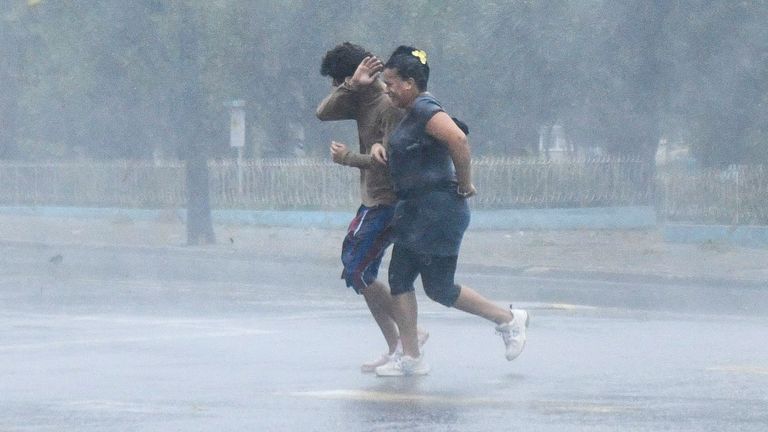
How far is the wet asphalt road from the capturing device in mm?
6309

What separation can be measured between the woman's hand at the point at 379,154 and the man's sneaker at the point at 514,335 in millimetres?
1099

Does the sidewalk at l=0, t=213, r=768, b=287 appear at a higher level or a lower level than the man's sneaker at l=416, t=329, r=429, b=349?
lower

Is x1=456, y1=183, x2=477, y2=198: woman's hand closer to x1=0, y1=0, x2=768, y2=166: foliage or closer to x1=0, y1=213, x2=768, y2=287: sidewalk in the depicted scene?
x1=0, y1=213, x2=768, y2=287: sidewalk

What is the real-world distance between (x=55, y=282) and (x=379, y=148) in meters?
8.87

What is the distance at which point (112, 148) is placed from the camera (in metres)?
34.9

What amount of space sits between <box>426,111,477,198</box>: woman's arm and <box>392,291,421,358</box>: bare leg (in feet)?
2.40

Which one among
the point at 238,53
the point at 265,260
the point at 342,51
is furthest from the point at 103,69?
the point at 342,51

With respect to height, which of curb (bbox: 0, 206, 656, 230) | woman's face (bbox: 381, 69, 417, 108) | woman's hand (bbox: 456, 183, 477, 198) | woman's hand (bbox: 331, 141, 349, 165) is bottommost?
curb (bbox: 0, 206, 656, 230)

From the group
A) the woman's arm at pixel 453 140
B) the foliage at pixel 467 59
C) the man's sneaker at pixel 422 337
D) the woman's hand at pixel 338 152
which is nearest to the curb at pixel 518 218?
the foliage at pixel 467 59

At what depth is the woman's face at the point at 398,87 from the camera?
24.6ft

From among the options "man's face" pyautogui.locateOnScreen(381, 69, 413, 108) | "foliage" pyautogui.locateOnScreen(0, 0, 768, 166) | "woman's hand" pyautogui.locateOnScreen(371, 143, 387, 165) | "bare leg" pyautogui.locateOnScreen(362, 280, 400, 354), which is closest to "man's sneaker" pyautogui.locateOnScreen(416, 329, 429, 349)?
"bare leg" pyautogui.locateOnScreen(362, 280, 400, 354)

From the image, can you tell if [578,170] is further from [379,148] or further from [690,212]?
[379,148]

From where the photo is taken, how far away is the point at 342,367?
809 cm

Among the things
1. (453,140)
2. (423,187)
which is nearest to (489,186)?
(423,187)
